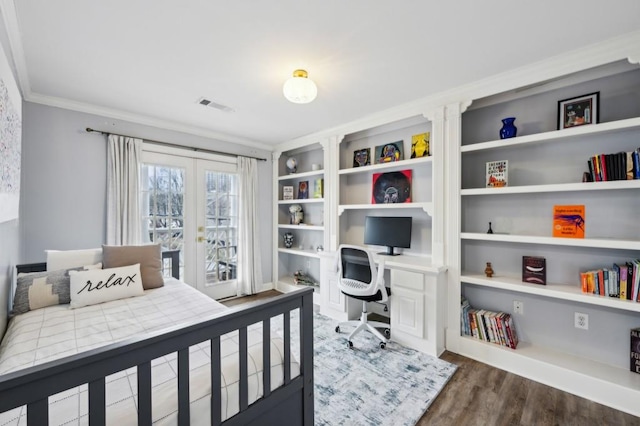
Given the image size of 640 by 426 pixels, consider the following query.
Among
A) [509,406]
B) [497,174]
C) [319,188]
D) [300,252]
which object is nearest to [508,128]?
[497,174]

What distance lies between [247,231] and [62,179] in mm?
2152

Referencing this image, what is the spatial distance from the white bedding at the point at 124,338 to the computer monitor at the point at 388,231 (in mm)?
1937

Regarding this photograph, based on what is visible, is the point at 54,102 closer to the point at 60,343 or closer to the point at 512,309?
the point at 60,343

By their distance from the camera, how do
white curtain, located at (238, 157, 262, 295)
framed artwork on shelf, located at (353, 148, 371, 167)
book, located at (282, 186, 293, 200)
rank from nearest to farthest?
framed artwork on shelf, located at (353, 148, 371, 167) < white curtain, located at (238, 157, 262, 295) < book, located at (282, 186, 293, 200)

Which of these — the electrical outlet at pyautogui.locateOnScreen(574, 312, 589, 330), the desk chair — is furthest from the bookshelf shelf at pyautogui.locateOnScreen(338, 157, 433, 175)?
the electrical outlet at pyautogui.locateOnScreen(574, 312, 589, 330)

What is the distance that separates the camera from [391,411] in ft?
5.88

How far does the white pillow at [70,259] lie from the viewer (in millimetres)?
2217

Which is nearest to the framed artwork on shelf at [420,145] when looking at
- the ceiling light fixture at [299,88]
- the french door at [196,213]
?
the ceiling light fixture at [299,88]

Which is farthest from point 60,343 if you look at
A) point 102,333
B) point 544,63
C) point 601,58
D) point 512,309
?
point 601,58

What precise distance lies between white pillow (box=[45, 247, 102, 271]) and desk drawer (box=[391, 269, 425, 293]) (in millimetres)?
2723

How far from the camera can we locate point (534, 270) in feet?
A: 7.50

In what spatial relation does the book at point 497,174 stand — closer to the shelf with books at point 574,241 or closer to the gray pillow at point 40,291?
the shelf with books at point 574,241

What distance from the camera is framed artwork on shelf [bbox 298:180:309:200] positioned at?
438cm

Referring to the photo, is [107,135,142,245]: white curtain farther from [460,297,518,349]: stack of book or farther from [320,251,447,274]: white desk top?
[460,297,518,349]: stack of book
